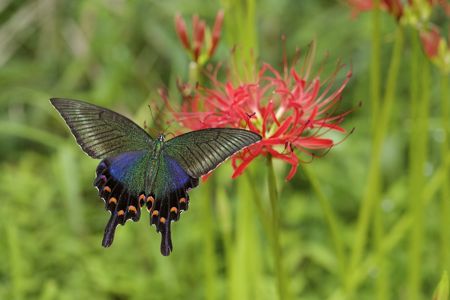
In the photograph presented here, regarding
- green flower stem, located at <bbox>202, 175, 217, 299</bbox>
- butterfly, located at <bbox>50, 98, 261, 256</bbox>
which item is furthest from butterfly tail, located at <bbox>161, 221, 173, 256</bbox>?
green flower stem, located at <bbox>202, 175, 217, 299</bbox>

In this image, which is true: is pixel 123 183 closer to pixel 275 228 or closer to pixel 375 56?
pixel 275 228

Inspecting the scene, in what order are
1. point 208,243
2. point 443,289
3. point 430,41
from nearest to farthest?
1. point 443,289
2. point 430,41
3. point 208,243

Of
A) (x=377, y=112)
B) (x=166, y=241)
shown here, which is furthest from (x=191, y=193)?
(x=166, y=241)

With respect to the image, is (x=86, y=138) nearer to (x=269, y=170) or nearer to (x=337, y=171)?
(x=269, y=170)

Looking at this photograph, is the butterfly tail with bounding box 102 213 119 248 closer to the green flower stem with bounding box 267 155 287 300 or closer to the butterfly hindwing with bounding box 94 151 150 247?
the butterfly hindwing with bounding box 94 151 150 247

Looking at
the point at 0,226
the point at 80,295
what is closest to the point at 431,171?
the point at 80,295

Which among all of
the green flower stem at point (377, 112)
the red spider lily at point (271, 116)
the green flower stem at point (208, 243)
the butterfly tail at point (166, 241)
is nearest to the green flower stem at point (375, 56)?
the green flower stem at point (377, 112)
